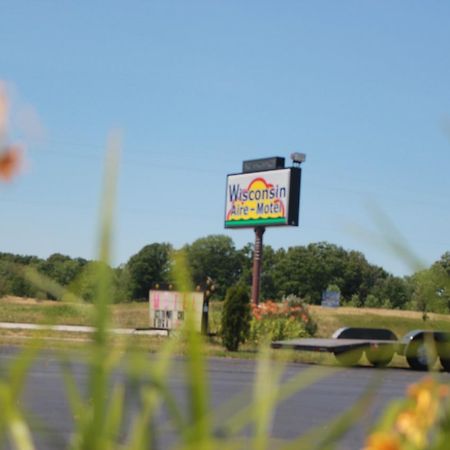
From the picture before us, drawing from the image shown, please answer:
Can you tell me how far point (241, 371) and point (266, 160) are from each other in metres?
27.5

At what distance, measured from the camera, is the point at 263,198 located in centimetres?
4353

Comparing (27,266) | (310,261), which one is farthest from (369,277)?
(27,266)

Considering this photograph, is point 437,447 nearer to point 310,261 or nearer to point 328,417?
point 328,417

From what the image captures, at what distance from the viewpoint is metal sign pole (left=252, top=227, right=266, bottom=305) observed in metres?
40.6

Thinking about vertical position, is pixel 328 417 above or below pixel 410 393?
below

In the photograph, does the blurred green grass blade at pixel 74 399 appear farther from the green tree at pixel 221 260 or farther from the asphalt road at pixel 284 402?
the green tree at pixel 221 260

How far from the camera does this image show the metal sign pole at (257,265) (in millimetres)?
40594

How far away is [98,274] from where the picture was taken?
37.6 inches

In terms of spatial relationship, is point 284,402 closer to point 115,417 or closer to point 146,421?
point 115,417

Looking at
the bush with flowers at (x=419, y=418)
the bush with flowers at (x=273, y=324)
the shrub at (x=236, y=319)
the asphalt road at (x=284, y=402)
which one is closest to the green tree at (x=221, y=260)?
the bush with flowers at (x=273, y=324)

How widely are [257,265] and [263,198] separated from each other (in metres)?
3.72

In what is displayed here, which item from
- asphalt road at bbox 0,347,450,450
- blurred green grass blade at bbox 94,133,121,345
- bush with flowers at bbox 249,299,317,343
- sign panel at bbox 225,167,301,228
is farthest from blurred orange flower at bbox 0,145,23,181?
sign panel at bbox 225,167,301,228

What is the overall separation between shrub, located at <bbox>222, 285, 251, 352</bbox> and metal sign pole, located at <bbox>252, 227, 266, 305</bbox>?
13801 mm

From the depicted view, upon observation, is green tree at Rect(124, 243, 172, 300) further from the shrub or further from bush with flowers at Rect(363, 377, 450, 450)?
the shrub
